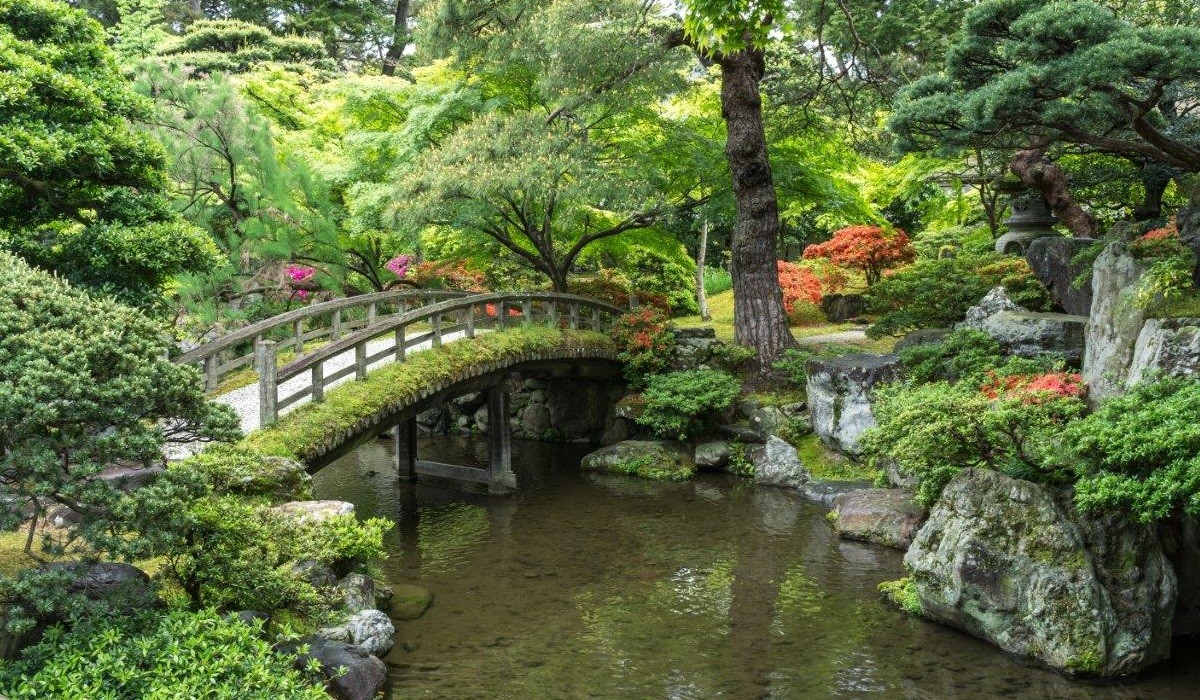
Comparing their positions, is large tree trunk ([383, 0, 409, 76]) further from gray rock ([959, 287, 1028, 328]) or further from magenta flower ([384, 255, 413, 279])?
gray rock ([959, 287, 1028, 328])

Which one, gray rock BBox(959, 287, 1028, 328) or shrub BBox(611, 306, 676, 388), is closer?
gray rock BBox(959, 287, 1028, 328)

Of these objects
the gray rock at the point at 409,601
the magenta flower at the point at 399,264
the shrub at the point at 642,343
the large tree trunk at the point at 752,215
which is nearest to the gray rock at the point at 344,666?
the gray rock at the point at 409,601

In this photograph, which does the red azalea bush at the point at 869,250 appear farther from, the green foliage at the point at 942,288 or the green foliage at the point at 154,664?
the green foliage at the point at 154,664

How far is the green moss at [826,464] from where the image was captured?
15.1m

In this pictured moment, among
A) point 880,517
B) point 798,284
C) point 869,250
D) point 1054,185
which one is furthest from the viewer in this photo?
point 869,250

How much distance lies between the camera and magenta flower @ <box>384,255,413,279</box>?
71.6 ft

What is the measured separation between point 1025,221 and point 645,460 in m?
9.04

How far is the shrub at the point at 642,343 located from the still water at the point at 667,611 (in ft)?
10.7

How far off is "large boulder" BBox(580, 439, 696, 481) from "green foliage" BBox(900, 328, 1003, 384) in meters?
4.56

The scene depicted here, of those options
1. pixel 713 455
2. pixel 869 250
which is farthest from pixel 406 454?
pixel 869 250

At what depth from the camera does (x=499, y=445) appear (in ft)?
53.1

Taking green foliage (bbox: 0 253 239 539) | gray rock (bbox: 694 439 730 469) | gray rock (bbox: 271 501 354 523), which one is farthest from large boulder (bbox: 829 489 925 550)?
green foliage (bbox: 0 253 239 539)

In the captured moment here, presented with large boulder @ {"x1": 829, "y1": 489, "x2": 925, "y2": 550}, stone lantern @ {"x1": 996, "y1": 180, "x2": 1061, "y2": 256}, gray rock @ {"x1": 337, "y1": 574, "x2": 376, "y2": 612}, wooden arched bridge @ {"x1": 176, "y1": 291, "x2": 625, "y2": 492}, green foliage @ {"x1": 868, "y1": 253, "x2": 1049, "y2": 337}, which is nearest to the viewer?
gray rock @ {"x1": 337, "y1": 574, "x2": 376, "y2": 612}

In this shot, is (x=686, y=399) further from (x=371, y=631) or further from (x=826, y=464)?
(x=371, y=631)
